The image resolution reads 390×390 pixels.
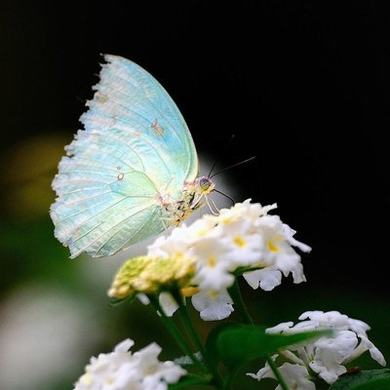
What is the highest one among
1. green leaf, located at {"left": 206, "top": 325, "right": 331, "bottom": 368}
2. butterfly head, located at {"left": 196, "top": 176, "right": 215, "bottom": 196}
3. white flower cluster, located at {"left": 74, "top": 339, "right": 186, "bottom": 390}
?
butterfly head, located at {"left": 196, "top": 176, "right": 215, "bottom": 196}

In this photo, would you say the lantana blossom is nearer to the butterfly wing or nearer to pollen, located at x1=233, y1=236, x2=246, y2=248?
pollen, located at x1=233, y1=236, x2=246, y2=248

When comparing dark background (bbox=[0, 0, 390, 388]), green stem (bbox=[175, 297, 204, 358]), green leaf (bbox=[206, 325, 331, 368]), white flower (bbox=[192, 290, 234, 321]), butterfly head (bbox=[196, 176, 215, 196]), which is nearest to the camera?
green leaf (bbox=[206, 325, 331, 368])

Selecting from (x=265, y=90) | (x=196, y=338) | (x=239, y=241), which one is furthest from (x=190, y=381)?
(x=265, y=90)

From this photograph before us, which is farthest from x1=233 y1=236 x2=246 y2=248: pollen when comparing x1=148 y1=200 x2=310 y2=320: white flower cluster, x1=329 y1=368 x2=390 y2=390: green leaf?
x1=329 y1=368 x2=390 y2=390: green leaf

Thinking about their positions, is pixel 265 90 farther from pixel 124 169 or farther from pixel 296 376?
pixel 296 376

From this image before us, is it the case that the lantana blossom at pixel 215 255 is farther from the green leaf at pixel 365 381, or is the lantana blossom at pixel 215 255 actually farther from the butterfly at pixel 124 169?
the butterfly at pixel 124 169

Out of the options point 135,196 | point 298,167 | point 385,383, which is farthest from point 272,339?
point 298,167

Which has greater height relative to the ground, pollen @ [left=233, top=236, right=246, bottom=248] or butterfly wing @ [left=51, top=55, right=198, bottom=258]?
butterfly wing @ [left=51, top=55, right=198, bottom=258]

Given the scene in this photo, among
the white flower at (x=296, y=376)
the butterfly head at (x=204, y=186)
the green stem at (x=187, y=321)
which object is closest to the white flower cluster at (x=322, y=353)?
the white flower at (x=296, y=376)
